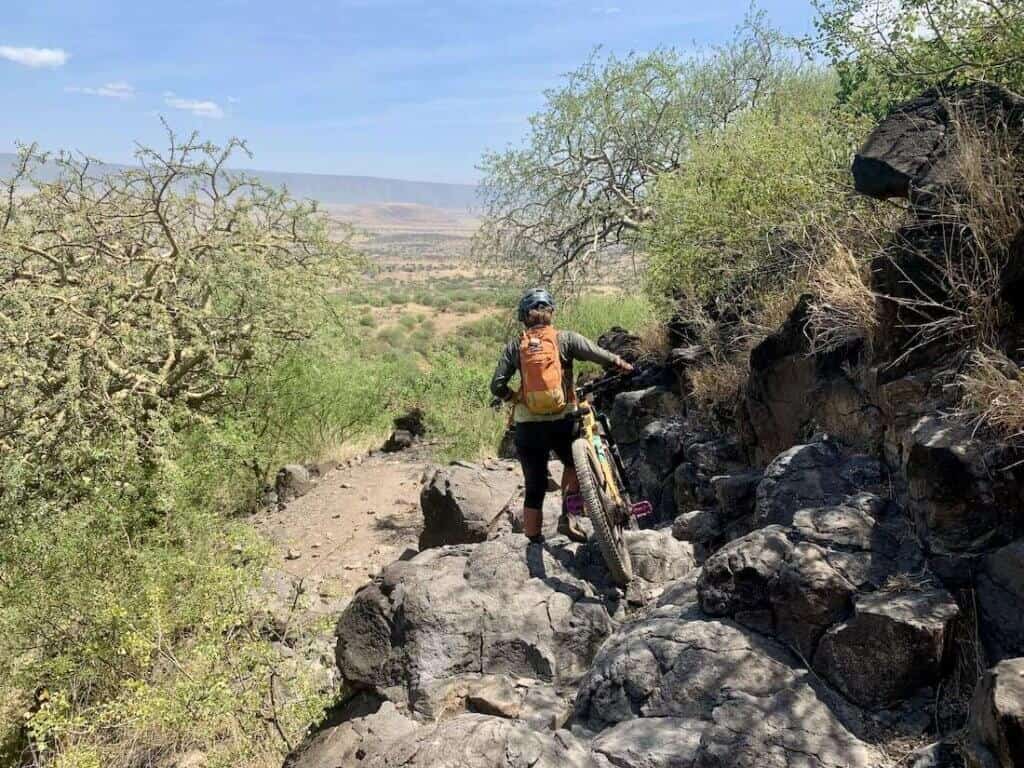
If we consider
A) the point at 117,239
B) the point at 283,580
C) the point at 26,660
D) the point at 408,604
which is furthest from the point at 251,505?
the point at 408,604

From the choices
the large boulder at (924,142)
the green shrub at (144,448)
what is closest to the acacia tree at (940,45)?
the large boulder at (924,142)

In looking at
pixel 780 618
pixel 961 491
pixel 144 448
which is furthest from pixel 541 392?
pixel 144 448

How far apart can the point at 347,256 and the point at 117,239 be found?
10.6ft

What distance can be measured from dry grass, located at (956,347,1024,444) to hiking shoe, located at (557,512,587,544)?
2.61 m

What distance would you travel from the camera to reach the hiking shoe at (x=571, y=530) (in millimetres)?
5410

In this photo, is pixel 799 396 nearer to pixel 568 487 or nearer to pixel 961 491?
pixel 568 487

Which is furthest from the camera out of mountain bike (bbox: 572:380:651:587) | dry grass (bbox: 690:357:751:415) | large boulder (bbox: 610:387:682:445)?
large boulder (bbox: 610:387:682:445)

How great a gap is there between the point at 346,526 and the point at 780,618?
768 cm

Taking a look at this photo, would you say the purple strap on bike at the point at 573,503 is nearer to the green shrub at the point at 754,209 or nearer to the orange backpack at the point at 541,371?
the orange backpack at the point at 541,371

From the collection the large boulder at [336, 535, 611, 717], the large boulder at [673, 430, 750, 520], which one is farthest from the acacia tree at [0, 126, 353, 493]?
the large boulder at [673, 430, 750, 520]

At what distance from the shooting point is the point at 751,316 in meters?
7.23

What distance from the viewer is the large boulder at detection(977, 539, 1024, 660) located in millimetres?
3059

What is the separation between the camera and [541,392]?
15.9 ft

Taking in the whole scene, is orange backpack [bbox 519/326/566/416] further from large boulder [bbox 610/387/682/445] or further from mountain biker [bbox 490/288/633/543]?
large boulder [bbox 610/387/682/445]
